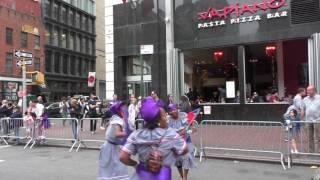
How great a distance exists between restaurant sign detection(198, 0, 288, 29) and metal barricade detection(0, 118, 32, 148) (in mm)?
9652

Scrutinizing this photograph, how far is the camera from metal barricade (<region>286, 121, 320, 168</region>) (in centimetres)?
1119

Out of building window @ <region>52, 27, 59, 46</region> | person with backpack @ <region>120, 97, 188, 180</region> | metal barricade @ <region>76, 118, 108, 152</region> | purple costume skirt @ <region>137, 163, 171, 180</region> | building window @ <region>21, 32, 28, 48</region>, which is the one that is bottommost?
metal barricade @ <region>76, 118, 108, 152</region>

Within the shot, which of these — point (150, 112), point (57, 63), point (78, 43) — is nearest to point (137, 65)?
point (150, 112)

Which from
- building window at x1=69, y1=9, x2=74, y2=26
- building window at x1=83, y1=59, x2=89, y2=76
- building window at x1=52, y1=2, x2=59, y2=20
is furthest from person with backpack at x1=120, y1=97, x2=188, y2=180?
building window at x1=83, y1=59, x2=89, y2=76

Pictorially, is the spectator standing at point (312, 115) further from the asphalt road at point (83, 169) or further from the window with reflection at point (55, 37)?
the window with reflection at point (55, 37)

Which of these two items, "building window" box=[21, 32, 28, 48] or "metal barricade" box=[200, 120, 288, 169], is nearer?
Answer: "metal barricade" box=[200, 120, 288, 169]

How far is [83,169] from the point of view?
1094 centimetres

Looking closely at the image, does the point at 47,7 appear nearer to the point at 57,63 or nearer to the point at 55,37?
the point at 55,37

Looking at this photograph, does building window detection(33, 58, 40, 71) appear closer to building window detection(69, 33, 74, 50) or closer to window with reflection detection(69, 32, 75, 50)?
window with reflection detection(69, 32, 75, 50)

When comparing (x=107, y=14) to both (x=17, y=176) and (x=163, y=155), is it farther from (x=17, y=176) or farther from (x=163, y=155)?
(x=163, y=155)

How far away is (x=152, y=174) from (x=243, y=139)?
819 centimetres

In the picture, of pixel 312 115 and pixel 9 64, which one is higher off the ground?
pixel 9 64

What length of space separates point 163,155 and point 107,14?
22.3 m

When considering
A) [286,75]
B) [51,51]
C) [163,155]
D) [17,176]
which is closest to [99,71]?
[51,51]
